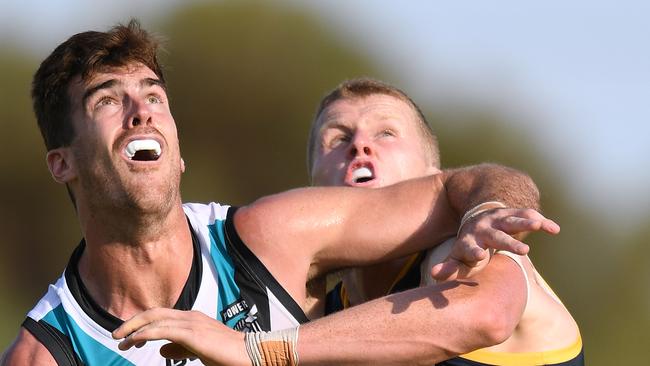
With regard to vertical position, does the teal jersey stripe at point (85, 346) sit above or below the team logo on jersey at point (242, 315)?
above

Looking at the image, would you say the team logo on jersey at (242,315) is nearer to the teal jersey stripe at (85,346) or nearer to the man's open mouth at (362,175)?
the teal jersey stripe at (85,346)

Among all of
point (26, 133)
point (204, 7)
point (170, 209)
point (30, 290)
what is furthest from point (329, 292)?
point (204, 7)

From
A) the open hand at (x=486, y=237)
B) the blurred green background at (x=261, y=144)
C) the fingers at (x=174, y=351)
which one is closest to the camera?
Result: the open hand at (x=486, y=237)

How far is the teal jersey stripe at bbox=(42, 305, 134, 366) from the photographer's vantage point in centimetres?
671

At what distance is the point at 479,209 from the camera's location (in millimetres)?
6273

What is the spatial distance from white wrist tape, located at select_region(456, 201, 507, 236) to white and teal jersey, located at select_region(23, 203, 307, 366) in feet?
3.36

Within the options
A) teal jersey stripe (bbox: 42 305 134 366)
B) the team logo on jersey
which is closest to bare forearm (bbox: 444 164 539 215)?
the team logo on jersey

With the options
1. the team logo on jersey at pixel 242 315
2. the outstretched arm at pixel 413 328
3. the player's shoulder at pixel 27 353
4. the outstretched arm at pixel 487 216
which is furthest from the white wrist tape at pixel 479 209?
the player's shoulder at pixel 27 353

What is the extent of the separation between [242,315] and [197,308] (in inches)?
8.9

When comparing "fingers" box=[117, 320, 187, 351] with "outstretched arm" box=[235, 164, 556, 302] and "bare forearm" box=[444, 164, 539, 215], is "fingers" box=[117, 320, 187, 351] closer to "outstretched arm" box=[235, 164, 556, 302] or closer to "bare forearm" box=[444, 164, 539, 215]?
"outstretched arm" box=[235, 164, 556, 302]

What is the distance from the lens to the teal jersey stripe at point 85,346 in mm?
6715

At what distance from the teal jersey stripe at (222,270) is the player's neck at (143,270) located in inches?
5.8

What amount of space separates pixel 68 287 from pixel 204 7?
86.5 feet

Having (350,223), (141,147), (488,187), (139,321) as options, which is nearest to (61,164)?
(141,147)
